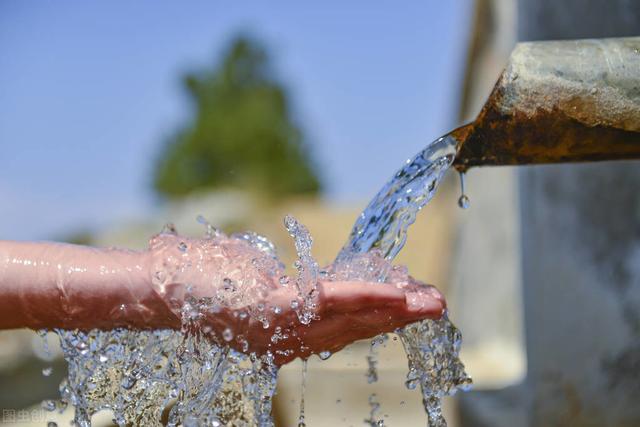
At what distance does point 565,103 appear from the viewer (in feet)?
5.86

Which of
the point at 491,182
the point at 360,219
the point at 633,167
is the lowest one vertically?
the point at 360,219

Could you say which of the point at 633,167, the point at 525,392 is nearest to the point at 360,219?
the point at 633,167

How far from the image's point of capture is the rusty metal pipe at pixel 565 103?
179 centimetres

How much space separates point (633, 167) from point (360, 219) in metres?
1.06

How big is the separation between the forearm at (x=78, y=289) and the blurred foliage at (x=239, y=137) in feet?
66.5

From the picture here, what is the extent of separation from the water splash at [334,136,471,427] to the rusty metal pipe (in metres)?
0.16

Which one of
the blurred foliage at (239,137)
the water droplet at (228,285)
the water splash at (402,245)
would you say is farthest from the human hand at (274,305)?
the blurred foliage at (239,137)

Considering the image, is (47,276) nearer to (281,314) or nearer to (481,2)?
(281,314)

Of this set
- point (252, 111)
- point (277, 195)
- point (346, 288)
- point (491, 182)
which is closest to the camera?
point (346, 288)

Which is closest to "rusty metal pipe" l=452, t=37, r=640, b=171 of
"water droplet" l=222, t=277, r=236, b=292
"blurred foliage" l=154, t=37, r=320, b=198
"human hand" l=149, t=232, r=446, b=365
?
"human hand" l=149, t=232, r=446, b=365

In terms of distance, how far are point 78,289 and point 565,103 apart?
3.28ft

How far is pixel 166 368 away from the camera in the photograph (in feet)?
6.27

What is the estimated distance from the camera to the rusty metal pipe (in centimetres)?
179

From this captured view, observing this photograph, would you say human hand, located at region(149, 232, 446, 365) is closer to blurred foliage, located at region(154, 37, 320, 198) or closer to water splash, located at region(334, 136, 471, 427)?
water splash, located at region(334, 136, 471, 427)
